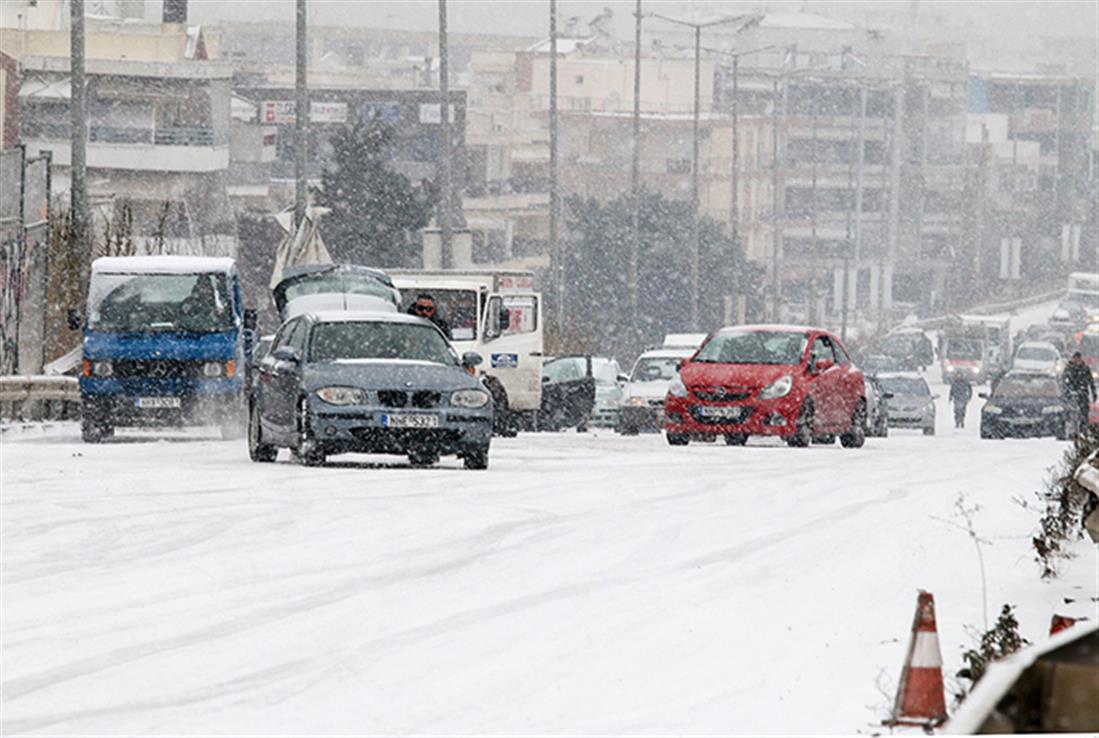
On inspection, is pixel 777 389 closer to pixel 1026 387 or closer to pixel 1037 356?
pixel 1026 387

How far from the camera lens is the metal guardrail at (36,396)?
101 ft

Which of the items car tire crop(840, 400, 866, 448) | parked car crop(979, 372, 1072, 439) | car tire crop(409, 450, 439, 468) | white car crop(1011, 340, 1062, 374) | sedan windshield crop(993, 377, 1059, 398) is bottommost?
white car crop(1011, 340, 1062, 374)

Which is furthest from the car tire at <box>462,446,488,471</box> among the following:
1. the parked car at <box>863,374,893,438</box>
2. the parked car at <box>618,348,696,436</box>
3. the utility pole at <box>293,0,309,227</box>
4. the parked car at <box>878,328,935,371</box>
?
the parked car at <box>878,328,935,371</box>

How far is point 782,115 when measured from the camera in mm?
164500

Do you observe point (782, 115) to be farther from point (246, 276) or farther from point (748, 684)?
point (748, 684)

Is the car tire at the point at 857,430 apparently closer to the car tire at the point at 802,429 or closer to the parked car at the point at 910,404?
the car tire at the point at 802,429

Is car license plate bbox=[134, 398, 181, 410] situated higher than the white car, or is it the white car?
car license plate bbox=[134, 398, 181, 410]

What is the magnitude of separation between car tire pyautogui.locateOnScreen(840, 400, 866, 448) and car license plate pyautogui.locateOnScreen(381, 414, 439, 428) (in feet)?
32.1

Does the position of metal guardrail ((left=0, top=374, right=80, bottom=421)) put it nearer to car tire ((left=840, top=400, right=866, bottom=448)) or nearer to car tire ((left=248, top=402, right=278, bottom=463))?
car tire ((left=248, top=402, right=278, bottom=463))

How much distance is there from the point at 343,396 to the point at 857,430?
10.4m

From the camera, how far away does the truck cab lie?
33750mm

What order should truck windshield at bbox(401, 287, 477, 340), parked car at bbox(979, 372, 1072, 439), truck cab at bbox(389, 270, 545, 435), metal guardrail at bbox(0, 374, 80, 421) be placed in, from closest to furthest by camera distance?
1. metal guardrail at bbox(0, 374, 80, 421)
2. truck cab at bbox(389, 270, 545, 435)
3. truck windshield at bbox(401, 287, 477, 340)
4. parked car at bbox(979, 372, 1072, 439)

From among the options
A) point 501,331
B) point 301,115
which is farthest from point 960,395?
point 501,331

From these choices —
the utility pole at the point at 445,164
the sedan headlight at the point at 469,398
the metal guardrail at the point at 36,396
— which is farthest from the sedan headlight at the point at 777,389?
the utility pole at the point at 445,164
